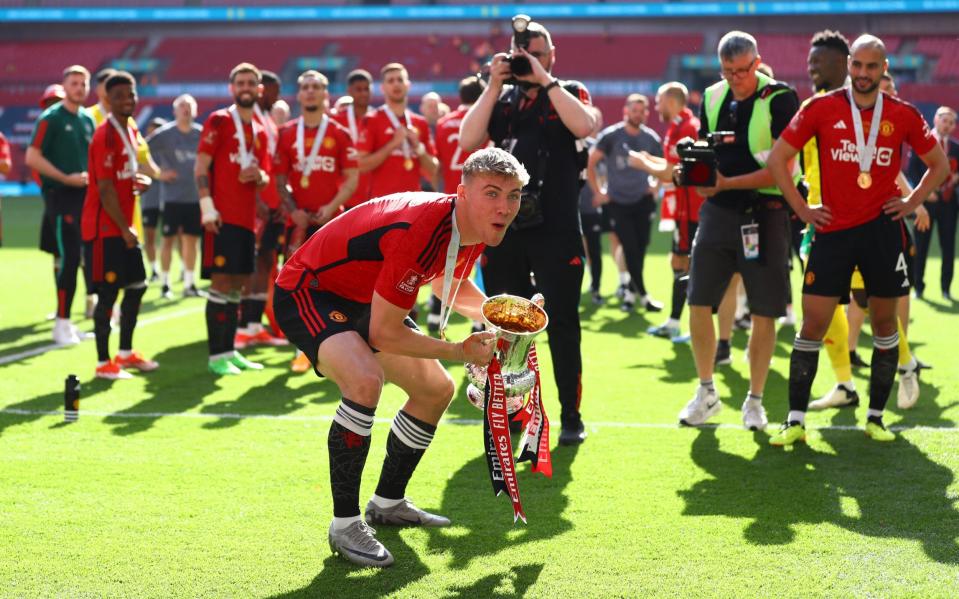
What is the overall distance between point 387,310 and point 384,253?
0.90 feet

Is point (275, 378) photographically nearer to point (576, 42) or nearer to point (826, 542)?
point (826, 542)

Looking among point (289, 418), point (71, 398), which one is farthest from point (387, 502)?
point (71, 398)

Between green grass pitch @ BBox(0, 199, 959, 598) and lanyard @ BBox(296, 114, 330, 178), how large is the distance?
1.77 meters

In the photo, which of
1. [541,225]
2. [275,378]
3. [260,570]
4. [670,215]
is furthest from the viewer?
[670,215]

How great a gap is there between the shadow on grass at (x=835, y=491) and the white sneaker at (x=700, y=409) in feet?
1.21

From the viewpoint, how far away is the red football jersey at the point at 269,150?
9.30 metres

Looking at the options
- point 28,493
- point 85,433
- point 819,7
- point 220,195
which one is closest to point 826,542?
point 28,493

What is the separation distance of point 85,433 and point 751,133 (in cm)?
427

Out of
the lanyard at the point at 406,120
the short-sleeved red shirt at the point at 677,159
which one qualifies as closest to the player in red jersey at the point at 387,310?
the short-sleeved red shirt at the point at 677,159

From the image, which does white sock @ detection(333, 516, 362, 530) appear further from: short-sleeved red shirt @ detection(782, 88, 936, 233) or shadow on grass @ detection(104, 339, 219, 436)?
short-sleeved red shirt @ detection(782, 88, 936, 233)

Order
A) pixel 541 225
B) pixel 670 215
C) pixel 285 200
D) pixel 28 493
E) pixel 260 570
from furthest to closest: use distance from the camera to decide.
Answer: pixel 670 215 → pixel 285 200 → pixel 541 225 → pixel 28 493 → pixel 260 570

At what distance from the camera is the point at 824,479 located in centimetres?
568

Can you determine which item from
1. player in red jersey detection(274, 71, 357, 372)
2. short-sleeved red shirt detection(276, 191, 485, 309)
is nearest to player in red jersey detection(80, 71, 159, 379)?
player in red jersey detection(274, 71, 357, 372)

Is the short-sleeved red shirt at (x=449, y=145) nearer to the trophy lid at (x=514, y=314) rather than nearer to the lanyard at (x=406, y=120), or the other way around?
the lanyard at (x=406, y=120)
